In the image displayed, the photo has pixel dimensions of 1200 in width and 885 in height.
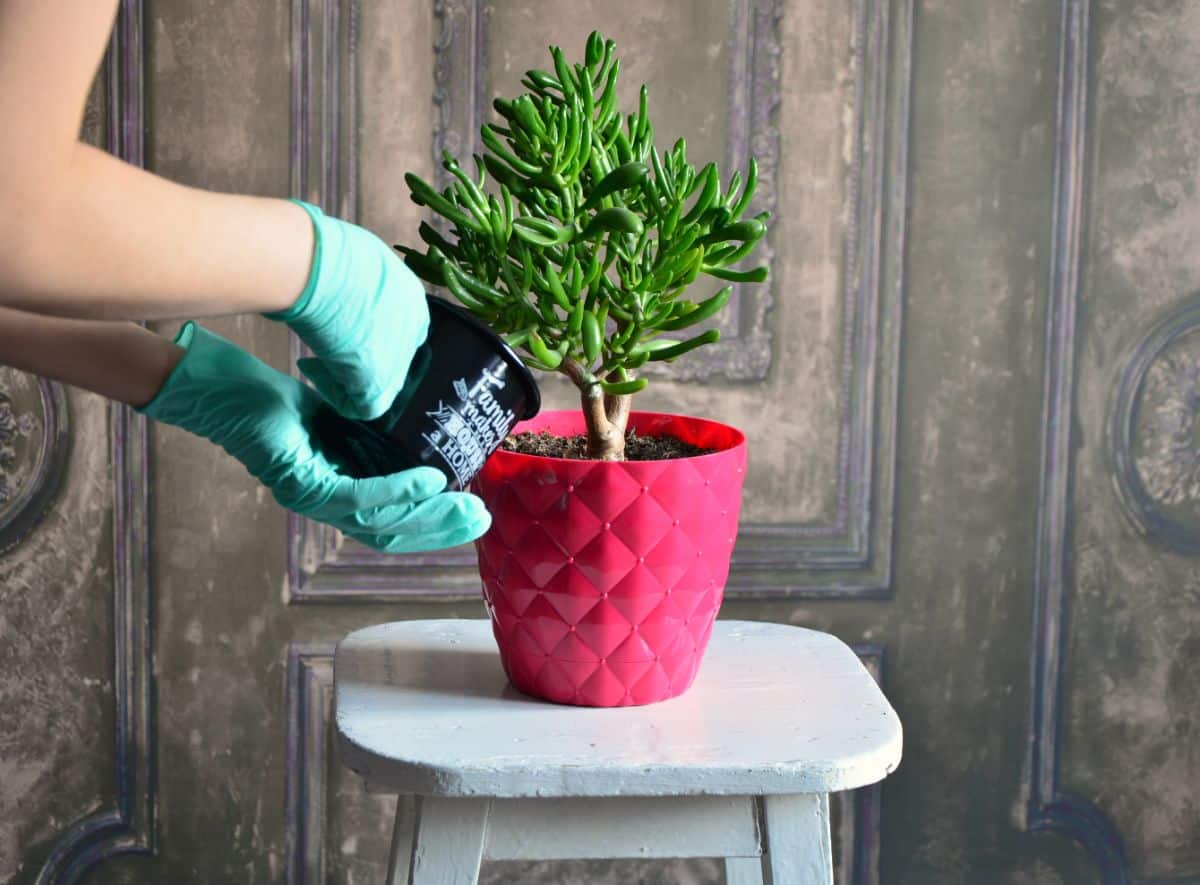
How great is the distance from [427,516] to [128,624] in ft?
3.15

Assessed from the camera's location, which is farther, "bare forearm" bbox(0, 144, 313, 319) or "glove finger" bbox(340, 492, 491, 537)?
"glove finger" bbox(340, 492, 491, 537)

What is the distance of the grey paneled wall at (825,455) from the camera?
1647 millimetres

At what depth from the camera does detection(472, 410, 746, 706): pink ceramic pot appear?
0.92 meters

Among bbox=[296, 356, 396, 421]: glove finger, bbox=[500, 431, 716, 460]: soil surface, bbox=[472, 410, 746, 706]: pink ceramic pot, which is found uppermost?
bbox=[296, 356, 396, 421]: glove finger

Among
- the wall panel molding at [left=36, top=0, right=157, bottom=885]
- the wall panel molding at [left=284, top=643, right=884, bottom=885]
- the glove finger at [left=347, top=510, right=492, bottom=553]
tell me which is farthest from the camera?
the wall panel molding at [left=284, top=643, right=884, bottom=885]

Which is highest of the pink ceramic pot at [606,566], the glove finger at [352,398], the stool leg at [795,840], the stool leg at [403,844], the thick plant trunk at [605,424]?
the glove finger at [352,398]

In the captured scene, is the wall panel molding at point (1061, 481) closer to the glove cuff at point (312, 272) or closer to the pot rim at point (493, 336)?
the pot rim at point (493, 336)

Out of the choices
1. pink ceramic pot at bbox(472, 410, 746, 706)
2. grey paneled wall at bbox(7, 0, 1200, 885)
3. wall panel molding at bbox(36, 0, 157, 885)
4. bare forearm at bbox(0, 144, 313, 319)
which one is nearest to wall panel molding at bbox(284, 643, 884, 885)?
grey paneled wall at bbox(7, 0, 1200, 885)

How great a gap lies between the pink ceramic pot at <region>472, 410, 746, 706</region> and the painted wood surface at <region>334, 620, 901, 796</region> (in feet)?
0.10

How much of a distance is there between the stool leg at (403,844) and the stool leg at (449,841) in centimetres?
6

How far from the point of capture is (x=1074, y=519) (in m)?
1.82

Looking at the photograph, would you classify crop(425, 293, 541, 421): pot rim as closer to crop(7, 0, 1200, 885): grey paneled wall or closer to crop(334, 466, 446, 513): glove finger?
crop(334, 466, 446, 513): glove finger

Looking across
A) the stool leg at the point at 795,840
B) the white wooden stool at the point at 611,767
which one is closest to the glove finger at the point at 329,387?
the white wooden stool at the point at 611,767

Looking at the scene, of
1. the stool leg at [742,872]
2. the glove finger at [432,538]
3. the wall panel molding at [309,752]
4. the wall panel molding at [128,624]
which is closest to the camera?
the glove finger at [432,538]
